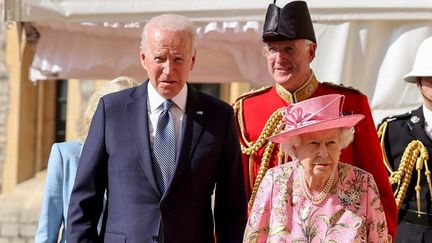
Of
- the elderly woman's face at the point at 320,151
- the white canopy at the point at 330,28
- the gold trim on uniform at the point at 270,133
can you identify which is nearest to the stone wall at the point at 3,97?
the white canopy at the point at 330,28

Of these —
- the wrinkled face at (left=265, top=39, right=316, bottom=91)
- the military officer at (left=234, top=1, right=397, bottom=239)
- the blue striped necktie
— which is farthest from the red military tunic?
the blue striped necktie

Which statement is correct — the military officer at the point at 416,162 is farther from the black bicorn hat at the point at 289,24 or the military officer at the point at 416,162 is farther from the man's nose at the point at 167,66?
the man's nose at the point at 167,66

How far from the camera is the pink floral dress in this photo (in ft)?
12.4

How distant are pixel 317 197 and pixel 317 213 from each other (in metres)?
0.06

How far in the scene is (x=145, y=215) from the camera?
387cm

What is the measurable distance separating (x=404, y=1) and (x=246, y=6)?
2.46 ft

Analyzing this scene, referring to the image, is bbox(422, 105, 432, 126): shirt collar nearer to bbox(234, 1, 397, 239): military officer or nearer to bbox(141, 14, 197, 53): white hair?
bbox(234, 1, 397, 239): military officer

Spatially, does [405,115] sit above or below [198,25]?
below

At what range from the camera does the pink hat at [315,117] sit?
3803 mm

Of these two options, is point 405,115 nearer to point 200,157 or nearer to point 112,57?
point 200,157

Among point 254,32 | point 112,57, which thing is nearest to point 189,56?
point 254,32

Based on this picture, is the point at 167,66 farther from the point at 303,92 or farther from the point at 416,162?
the point at 416,162

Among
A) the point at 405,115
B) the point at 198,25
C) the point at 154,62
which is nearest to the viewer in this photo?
the point at 154,62

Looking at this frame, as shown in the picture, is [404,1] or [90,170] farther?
[404,1]
